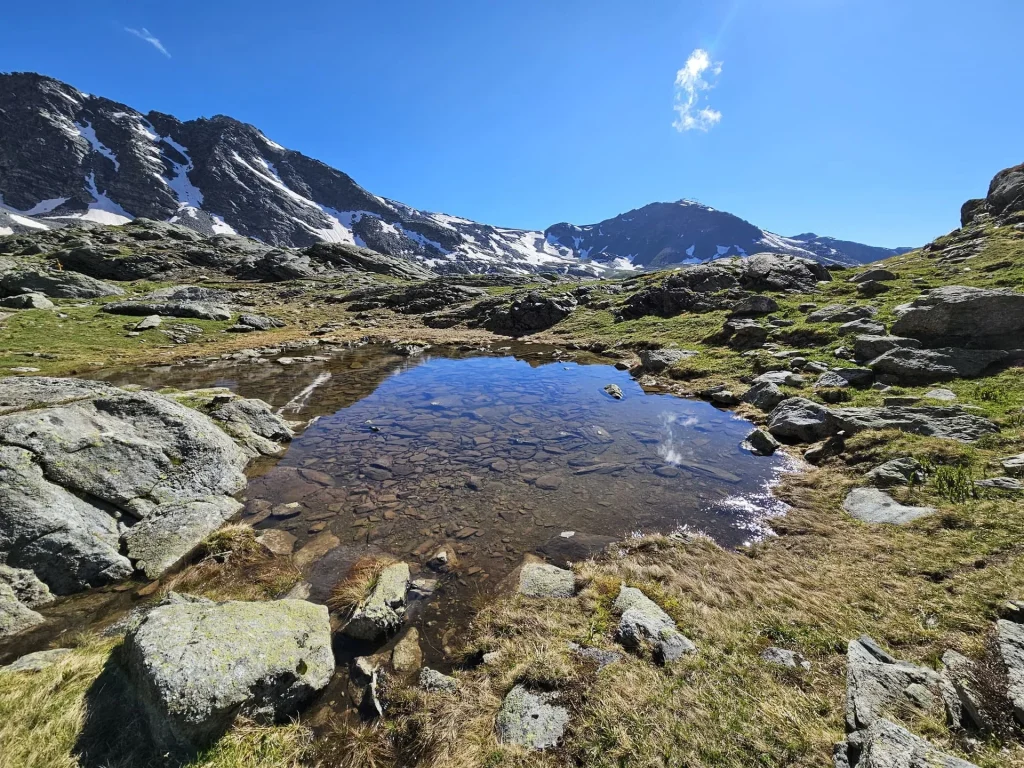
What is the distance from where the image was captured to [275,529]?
11.3 metres

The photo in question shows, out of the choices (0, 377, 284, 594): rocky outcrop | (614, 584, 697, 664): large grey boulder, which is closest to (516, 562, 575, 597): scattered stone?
(614, 584, 697, 664): large grey boulder

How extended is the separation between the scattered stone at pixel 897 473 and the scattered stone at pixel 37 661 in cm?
1913

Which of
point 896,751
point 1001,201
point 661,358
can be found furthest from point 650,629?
point 1001,201

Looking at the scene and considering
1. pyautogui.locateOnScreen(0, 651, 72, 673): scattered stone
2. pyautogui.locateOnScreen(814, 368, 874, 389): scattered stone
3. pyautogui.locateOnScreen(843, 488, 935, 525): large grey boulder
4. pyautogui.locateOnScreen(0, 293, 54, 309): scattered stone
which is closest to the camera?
pyautogui.locateOnScreen(0, 651, 72, 673): scattered stone

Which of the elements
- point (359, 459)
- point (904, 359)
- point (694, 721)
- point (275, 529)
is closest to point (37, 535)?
point (275, 529)

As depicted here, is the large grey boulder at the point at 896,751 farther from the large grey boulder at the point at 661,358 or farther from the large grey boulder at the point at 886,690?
the large grey boulder at the point at 661,358

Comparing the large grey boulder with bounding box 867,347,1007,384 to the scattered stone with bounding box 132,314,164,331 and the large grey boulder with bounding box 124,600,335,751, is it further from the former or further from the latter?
the scattered stone with bounding box 132,314,164,331

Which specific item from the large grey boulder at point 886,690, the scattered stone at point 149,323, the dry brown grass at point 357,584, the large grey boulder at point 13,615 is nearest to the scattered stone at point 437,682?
the dry brown grass at point 357,584

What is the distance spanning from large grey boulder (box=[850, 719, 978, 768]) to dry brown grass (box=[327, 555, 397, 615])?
820 cm

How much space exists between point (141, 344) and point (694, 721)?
49.5m

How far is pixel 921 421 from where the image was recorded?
13.9m

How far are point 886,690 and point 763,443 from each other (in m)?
13.0

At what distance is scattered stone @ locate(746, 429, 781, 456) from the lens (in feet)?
53.7

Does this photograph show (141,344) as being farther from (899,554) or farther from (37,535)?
(899,554)
